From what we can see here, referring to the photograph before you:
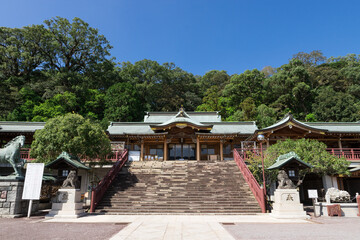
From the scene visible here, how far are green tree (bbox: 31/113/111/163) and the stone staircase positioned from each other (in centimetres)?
316

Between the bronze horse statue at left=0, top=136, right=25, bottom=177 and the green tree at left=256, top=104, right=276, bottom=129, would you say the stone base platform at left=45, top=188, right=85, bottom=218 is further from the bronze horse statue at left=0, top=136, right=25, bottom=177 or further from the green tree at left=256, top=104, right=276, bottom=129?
the green tree at left=256, top=104, right=276, bottom=129

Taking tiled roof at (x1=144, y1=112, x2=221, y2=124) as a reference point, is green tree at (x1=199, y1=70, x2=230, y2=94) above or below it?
above

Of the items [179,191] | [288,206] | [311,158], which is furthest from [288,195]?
[179,191]

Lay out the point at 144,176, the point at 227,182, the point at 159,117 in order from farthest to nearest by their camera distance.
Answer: the point at 159,117, the point at 144,176, the point at 227,182

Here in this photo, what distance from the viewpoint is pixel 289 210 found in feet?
32.3

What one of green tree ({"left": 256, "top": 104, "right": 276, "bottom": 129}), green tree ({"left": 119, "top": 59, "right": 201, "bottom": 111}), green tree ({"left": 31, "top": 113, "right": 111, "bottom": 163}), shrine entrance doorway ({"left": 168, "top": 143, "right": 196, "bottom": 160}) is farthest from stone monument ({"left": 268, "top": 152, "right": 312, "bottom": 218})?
green tree ({"left": 119, "top": 59, "right": 201, "bottom": 111})

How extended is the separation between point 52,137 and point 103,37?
34516mm

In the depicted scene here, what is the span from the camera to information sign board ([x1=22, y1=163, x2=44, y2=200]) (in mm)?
9258

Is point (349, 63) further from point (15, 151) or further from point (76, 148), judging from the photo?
point (15, 151)

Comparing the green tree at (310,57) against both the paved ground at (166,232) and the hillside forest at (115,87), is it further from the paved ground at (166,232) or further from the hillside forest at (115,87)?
the paved ground at (166,232)

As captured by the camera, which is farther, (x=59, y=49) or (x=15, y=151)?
(x=59, y=49)

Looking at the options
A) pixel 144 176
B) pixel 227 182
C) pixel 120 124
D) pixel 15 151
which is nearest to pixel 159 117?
pixel 120 124

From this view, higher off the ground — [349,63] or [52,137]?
[349,63]

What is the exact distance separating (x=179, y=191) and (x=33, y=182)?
7.88m
